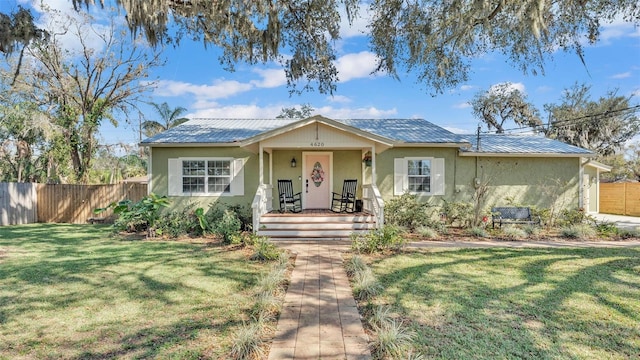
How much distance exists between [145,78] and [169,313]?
1706cm

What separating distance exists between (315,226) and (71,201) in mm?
11352

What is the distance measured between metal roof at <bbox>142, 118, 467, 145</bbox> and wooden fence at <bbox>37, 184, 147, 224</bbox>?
3742 millimetres

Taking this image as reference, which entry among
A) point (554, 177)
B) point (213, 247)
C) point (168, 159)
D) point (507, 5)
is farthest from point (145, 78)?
point (554, 177)

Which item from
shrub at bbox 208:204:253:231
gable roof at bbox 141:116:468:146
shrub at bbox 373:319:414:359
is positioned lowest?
shrub at bbox 373:319:414:359

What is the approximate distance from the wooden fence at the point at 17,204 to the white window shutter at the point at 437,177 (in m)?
16.0

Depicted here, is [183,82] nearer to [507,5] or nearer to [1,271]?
[1,271]

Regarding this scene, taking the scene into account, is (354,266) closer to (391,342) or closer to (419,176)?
(391,342)

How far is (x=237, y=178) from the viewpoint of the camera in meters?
11.3

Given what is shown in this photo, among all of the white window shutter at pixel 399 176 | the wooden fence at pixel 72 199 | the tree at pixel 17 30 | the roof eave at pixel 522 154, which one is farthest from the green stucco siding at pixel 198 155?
the roof eave at pixel 522 154

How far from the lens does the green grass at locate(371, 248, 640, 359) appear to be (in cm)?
317

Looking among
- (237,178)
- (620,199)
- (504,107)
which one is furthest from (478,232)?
(504,107)

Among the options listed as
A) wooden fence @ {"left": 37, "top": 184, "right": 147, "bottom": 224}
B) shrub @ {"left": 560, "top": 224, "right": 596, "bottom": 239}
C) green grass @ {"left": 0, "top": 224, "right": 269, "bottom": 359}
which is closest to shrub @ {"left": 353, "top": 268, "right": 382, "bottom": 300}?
green grass @ {"left": 0, "top": 224, "right": 269, "bottom": 359}

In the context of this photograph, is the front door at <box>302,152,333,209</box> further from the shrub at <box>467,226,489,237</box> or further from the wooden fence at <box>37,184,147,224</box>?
the wooden fence at <box>37,184,147,224</box>

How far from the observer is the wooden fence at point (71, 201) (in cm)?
1388
